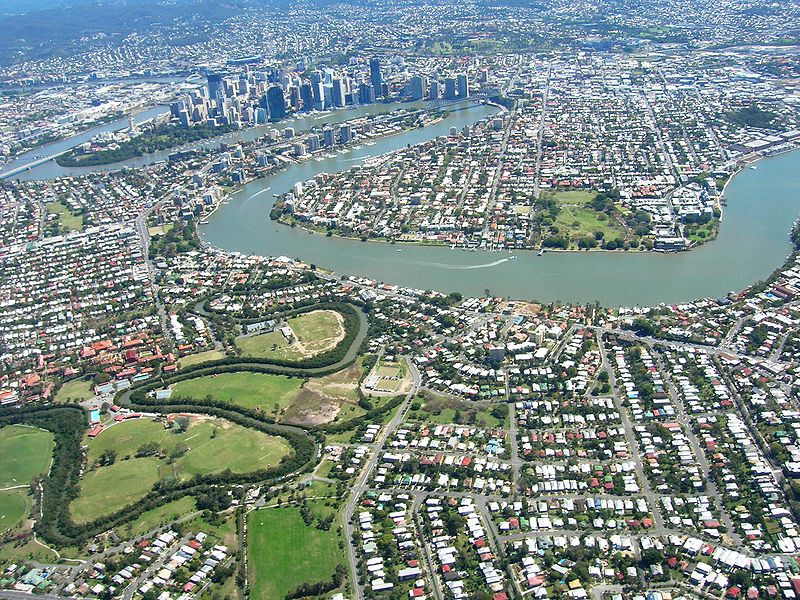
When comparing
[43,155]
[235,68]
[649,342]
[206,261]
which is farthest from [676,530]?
[235,68]

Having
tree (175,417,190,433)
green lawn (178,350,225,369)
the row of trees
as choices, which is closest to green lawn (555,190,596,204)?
green lawn (178,350,225,369)

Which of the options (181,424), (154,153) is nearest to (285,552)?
(181,424)

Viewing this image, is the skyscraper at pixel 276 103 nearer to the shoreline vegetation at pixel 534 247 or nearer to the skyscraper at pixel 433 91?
the skyscraper at pixel 433 91

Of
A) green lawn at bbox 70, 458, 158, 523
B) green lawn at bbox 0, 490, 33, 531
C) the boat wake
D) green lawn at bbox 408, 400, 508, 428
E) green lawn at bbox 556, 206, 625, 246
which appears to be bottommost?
green lawn at bbox 0, 490, 33, 531

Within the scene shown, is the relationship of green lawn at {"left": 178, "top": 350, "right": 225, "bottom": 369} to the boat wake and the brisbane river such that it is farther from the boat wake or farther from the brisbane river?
the boat wake

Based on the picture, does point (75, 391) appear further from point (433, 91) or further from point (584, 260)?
point (433, 91)

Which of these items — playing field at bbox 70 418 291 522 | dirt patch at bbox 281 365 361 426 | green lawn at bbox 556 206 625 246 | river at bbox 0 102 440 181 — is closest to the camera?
playing field at bbox 70 418 291 522
